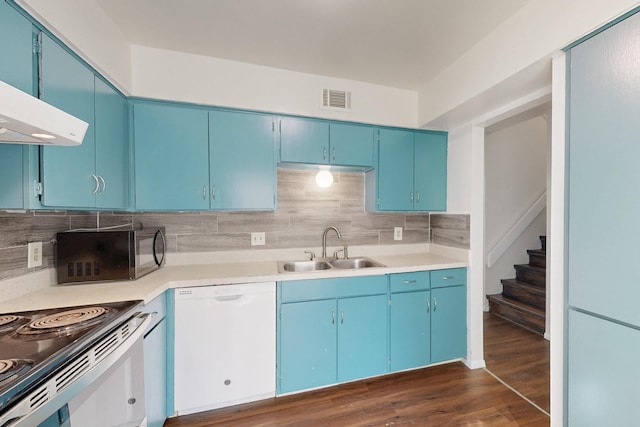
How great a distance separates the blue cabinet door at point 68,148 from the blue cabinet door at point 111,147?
0.20ft

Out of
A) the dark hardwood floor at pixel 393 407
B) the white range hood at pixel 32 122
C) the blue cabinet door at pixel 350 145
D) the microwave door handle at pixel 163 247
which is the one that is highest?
the blue cabinet door at pixel 350 145

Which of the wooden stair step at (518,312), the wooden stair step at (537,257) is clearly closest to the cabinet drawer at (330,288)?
the wooden stair step at (518,312)

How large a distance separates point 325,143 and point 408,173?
866mm

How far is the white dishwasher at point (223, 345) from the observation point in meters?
1.73

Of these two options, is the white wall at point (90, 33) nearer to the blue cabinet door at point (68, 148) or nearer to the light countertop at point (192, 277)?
the blue cabinet door at point (68, 148)

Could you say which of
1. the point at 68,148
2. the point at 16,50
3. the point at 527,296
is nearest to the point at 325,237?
the point at 68,148

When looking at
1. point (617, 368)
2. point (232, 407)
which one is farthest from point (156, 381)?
point (617, 368)

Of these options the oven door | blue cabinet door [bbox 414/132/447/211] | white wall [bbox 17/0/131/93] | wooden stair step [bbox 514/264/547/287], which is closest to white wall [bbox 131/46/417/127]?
white wall [bbox 17/0/131/93]

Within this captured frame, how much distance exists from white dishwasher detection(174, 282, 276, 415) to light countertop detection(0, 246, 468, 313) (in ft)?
0.23

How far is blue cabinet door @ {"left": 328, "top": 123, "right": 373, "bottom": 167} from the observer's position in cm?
228

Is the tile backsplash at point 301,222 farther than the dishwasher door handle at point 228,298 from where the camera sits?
Yes

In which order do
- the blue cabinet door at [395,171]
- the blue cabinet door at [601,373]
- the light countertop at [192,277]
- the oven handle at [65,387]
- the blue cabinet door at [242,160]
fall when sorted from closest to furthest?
the oven handle at [65,387] < the blue cabinet door at [601,373] < the light countertop at [192,277] < the blue cabinet door at [242,160] < the blue cabinet door at [395,171]

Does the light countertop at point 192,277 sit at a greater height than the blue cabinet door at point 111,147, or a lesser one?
lesser

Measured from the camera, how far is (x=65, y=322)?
3.47 feet
